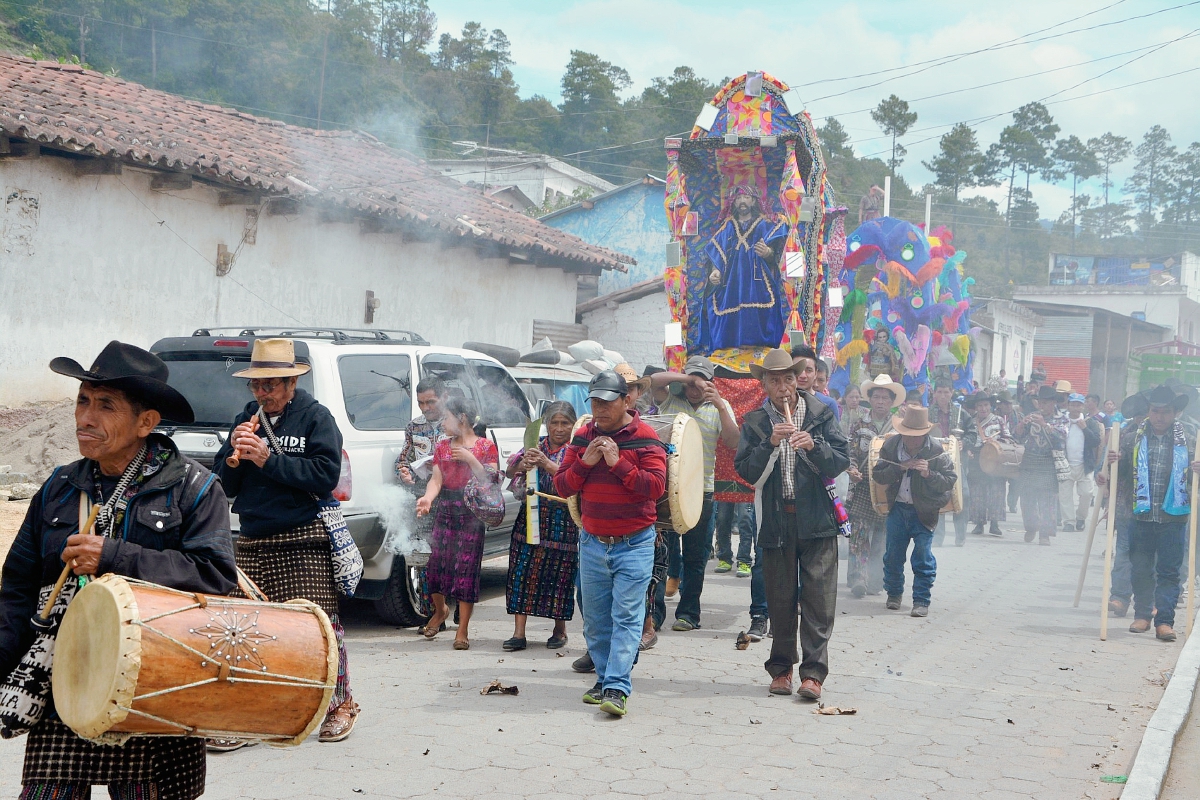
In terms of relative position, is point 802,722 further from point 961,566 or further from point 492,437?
point 961,566

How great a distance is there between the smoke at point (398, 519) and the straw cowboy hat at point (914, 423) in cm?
428

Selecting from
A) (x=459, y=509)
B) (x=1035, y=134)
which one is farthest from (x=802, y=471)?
(x=1035, y=134)

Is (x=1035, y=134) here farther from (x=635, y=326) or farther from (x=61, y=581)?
(x=61, y=581)

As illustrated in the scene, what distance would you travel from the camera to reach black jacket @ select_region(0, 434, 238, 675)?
3.28 m

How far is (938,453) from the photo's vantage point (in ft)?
32.3

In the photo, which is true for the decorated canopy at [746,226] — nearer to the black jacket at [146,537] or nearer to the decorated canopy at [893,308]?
the decorated canopy at [893,308]

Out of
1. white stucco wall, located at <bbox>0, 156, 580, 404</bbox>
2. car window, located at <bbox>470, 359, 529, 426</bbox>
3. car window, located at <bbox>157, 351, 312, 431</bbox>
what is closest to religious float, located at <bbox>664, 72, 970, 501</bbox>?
car window, located at <bbox>470, 359, 529, 426</bbox>

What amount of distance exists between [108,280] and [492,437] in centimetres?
742

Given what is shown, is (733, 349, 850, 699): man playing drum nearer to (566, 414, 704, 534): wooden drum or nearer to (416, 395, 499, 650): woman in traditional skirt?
(566, 414, 704, 534): wooden drum

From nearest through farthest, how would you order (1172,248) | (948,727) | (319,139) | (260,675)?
(260,675), (948,727), (319,139), (1172,248)

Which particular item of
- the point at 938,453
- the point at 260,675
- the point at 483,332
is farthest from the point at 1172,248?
the point at 260,675

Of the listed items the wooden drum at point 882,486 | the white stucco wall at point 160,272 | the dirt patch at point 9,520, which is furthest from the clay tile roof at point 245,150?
the wooden drum at point 882,486

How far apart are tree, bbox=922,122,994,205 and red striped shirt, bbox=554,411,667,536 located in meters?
58.2

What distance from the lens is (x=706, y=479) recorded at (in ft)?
28.9
